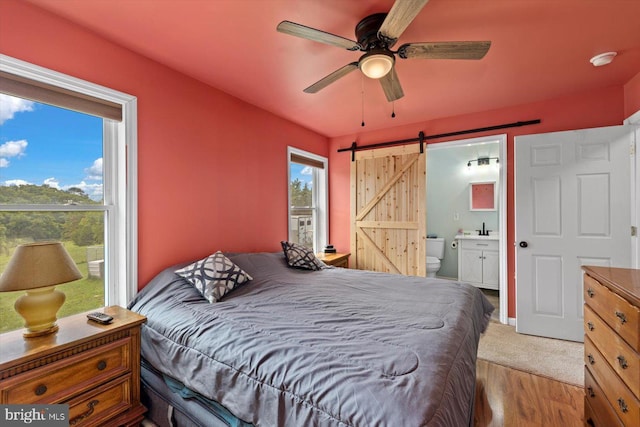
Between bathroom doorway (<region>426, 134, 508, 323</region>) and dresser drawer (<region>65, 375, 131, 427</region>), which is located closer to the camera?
dresser drawer (<region>65, 375, 131, 427</region>)

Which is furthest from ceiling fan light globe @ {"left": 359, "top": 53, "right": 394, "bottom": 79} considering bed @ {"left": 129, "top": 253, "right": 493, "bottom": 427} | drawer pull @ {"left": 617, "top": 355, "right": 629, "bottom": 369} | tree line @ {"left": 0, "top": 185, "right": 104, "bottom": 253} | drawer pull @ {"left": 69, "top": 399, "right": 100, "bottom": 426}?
drawer pull @ {"left": 69, "top": 399, "right": 100, "bottom": 426}

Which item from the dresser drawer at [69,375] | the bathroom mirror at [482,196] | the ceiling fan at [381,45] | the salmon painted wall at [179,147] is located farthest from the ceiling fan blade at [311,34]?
the bathroom mirror at [482,196]

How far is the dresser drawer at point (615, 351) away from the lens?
1114 millimetres

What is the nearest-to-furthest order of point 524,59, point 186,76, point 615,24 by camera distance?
point 615,24, point 524,59, point 186,76

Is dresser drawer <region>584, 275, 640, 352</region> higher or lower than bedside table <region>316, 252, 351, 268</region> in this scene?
higher

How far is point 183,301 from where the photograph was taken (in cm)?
183

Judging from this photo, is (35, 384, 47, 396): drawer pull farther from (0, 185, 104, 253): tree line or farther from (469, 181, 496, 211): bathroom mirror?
(469, 181, 496, 211): bathroom mirror

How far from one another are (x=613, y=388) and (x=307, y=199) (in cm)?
347

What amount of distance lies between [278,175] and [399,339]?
2529mm

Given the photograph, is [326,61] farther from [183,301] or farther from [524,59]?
[183,301]

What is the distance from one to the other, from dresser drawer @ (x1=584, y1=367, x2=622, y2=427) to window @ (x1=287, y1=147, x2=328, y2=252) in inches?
113

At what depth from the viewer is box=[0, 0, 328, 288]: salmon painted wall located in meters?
1.70

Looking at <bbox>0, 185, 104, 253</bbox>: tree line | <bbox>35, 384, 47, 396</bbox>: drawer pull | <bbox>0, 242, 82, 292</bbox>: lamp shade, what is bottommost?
<bbox>35, 384, 47, 396</bbox>: drawer pull

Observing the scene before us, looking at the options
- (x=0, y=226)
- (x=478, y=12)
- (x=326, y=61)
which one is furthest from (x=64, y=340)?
(x=478, y=12)
